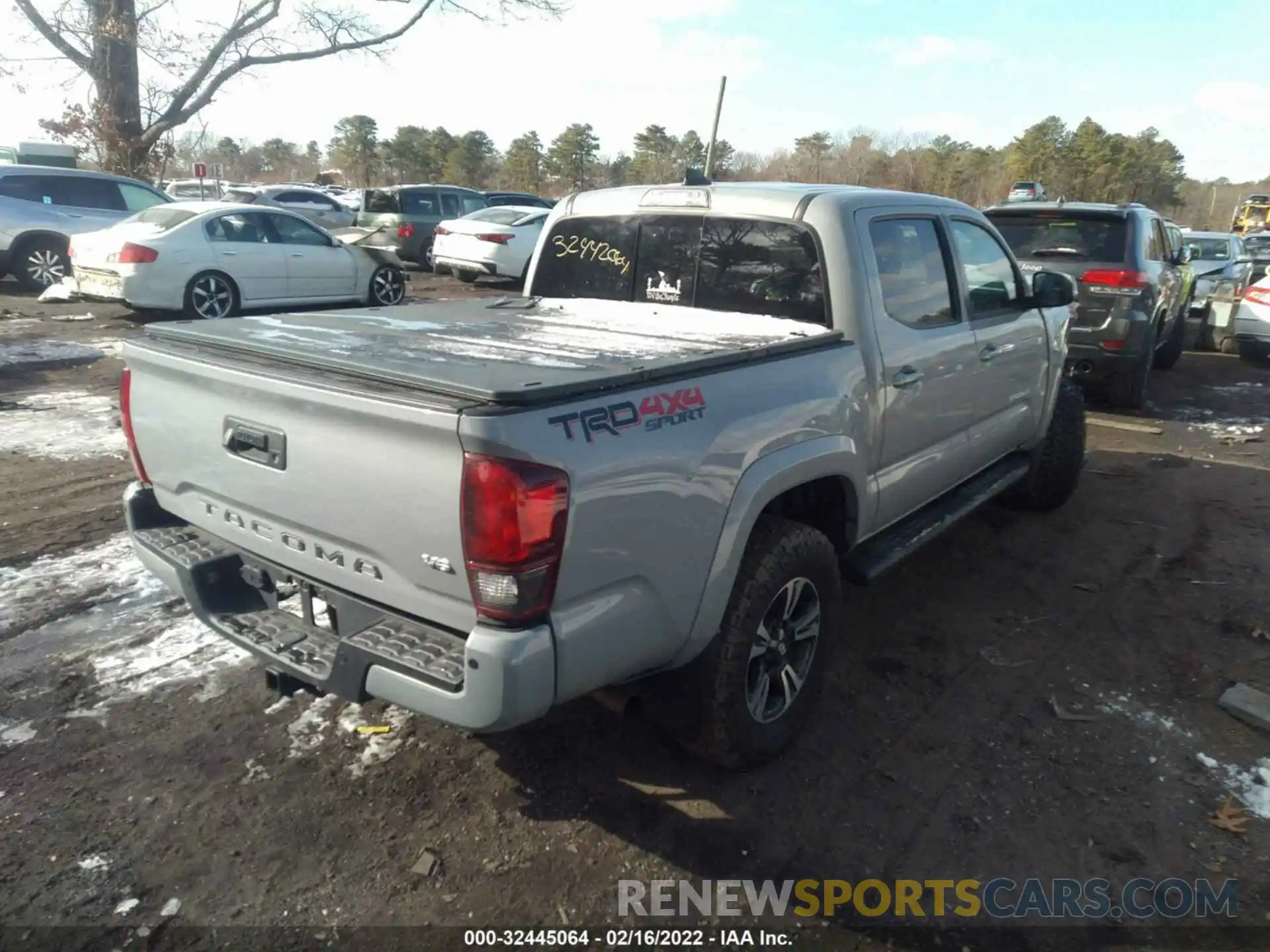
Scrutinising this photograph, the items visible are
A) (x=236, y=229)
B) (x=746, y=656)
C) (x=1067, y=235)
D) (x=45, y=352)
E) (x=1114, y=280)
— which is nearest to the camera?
(x=746, y=656)

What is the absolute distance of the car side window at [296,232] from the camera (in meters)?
12.0

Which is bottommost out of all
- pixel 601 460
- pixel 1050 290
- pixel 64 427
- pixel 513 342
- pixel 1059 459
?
pixel 64 427

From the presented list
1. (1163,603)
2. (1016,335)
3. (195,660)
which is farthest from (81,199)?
(1163,603)

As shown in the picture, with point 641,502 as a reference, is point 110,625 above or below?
below

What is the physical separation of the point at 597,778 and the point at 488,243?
14035 millimetres

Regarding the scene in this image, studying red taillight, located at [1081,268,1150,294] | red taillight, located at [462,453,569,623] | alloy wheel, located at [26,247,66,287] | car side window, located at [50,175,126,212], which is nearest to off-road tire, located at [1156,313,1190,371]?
red taillight, located at [1081,268,1150,294]

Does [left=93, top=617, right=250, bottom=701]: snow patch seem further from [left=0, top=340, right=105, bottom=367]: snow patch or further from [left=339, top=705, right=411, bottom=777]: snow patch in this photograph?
[left=0, top=340, right=105, bottom=367]: snow patch

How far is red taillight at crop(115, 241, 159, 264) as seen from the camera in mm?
10547

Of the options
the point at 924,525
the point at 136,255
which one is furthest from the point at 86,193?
the point at 924,525

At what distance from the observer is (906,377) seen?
11.9 ft

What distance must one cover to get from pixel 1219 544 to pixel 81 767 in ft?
19.4

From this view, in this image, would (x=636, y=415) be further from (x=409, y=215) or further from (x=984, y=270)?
(x=409, y=215)

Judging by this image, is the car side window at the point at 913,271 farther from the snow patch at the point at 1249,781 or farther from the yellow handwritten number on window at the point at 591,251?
the snow patch at the point at 1249,781

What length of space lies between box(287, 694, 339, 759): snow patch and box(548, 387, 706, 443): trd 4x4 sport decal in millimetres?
1571
